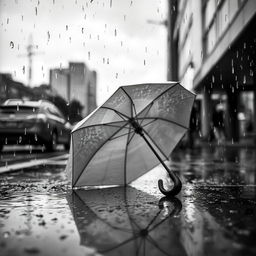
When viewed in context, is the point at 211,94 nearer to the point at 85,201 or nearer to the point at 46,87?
the point at 85,201

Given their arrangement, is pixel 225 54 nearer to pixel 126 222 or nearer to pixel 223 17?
pixel 223 17

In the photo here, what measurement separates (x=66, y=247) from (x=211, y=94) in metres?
25.9

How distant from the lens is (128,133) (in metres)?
3.85

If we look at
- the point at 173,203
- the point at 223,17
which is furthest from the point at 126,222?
the point at 223,17

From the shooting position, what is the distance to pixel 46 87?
5197 cm

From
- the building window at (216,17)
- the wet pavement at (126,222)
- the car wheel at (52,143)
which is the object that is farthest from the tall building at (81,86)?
the wet pavement at (126,222)

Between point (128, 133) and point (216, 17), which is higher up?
point (216, 17)

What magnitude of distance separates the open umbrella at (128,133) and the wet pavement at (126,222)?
21 cm

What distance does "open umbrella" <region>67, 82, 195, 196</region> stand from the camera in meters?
3.45

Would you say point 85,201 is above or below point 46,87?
below

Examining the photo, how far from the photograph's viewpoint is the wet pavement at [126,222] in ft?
5.94

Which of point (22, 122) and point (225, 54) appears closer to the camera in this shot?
point (22, 122)

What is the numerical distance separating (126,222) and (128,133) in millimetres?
1559

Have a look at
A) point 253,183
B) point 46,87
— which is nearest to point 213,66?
point 253,183
